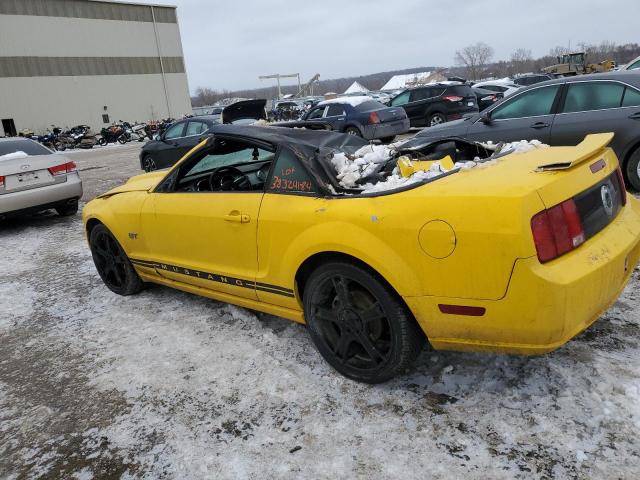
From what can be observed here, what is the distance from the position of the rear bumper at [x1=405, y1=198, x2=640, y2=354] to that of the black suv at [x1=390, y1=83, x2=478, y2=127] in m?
14.4

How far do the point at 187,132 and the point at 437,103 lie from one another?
334 inches

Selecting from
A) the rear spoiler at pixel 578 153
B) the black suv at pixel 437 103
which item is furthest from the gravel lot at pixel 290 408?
the black suv at pixel 437 103

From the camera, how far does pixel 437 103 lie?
16.3m

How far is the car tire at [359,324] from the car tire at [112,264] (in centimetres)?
216

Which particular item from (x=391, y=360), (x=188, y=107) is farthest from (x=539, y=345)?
(x=188, y=107)

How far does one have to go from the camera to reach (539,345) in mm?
2203

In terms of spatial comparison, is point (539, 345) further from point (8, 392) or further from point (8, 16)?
point (8, 16)

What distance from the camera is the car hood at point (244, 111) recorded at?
11172 mm

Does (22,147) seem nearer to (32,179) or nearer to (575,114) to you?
(32,179)

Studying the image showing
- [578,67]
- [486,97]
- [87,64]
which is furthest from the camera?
[87,64]

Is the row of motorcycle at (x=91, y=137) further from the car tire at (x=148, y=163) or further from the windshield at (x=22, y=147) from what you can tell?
the windshield at (x=22, y=147)

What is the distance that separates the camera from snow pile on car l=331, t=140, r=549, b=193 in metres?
2.79

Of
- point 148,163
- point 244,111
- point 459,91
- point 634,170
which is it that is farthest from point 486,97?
point 634,170

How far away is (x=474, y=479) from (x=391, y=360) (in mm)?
703
